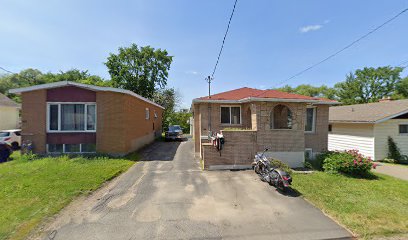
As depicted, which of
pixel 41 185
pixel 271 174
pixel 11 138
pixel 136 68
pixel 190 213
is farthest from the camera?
pixel 136 68

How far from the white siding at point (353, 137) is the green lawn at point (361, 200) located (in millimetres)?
5297

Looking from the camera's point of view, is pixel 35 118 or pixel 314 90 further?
pixel 314 90

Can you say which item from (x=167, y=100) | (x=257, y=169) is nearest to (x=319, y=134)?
(x=257, y=169)

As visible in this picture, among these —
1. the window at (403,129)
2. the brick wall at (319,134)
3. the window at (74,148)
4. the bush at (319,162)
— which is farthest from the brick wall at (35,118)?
the window at (403,129)

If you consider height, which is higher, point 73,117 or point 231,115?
point 231,115

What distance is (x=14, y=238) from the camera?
3.65m

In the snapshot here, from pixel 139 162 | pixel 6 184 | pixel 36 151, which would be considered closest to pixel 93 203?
pixel 6 184

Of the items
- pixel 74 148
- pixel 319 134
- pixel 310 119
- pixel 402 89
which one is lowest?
pixel 74 148

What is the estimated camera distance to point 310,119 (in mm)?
11086

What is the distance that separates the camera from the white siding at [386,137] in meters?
12.2

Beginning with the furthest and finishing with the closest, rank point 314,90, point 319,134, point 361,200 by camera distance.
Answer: point 314,90 < point 319,134 < point 361,200

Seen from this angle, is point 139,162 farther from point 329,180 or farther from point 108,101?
point 329,180

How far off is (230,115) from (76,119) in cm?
912

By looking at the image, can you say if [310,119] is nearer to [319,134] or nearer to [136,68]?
[319,134]
